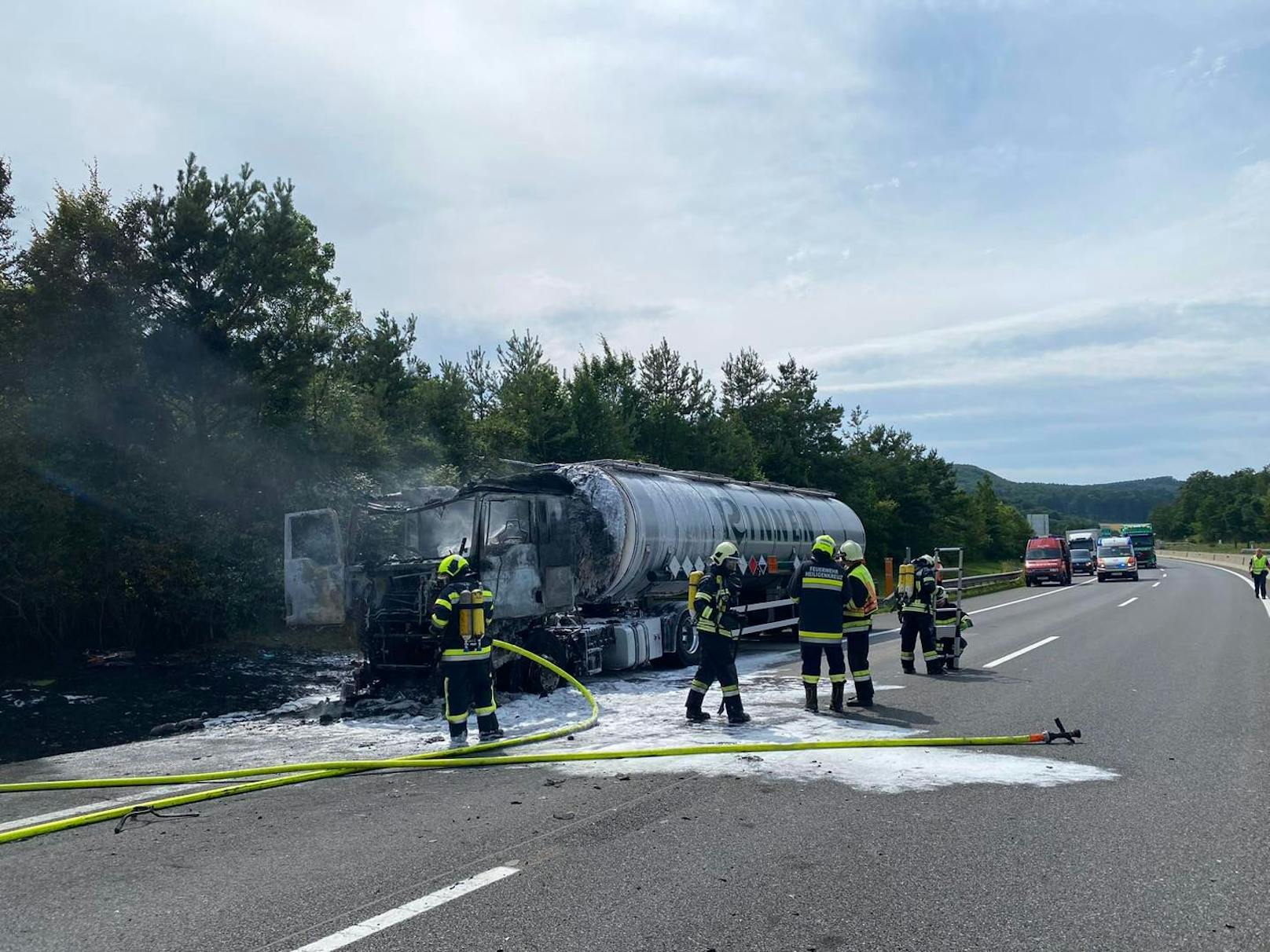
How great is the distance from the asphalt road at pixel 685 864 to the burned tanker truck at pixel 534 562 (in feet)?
13.4

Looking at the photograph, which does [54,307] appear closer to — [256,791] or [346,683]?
[346,683]

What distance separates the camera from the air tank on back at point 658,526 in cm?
1348

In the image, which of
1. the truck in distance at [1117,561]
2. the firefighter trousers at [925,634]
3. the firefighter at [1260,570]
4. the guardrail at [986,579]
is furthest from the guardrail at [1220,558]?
the firefighter trousers at [925,634]

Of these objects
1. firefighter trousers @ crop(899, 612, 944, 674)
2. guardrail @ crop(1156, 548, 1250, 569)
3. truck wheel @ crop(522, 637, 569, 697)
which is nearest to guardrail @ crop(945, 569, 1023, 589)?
firefighter trousers @ crop(899, 612, 944, 674)

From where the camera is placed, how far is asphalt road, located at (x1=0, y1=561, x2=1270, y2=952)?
407 cm

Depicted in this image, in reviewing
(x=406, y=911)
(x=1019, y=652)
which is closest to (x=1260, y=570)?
(x=1019, y=652)

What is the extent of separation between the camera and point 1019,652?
48.9ft

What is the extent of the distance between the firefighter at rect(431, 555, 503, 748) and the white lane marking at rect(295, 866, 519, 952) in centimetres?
378

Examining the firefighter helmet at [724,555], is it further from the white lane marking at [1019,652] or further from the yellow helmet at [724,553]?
the white lane marking at [1019,652]

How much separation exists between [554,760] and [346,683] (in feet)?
16.0

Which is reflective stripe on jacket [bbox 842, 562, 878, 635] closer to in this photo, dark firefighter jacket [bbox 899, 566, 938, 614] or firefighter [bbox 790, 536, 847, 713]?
firefighter [bbox 790, 536, 847, 713]

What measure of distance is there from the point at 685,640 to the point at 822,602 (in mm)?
5135

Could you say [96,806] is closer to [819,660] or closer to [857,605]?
[819,660]

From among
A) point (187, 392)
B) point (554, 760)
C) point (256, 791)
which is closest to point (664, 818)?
point (554, 760)
